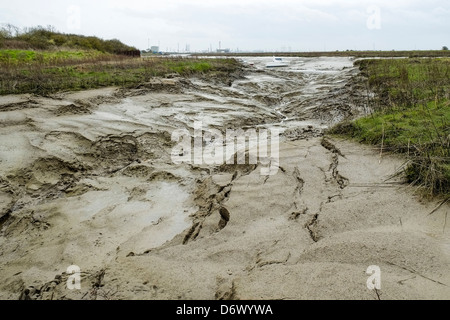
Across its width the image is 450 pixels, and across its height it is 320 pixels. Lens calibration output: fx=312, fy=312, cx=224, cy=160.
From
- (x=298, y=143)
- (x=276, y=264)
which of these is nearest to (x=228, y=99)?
(x=298, y=143)

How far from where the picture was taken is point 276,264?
8.63 ft

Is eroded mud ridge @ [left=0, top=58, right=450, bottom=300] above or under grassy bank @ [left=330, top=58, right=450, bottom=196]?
under

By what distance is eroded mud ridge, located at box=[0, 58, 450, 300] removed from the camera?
2.46 meters

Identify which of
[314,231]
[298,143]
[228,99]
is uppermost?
[228,99]

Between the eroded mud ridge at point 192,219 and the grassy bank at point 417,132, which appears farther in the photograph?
the grassy bank at point 417,132

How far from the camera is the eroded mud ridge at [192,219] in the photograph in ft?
A: 8.05

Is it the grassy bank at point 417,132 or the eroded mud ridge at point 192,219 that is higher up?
the grassy bank at point 417,132

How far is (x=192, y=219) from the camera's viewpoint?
3.78 meters

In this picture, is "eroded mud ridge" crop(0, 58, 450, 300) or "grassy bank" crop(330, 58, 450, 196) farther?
"grassy bank" crop(330, 58, 450, 196)

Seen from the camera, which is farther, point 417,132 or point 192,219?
point 417,132

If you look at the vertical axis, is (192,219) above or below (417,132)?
below
